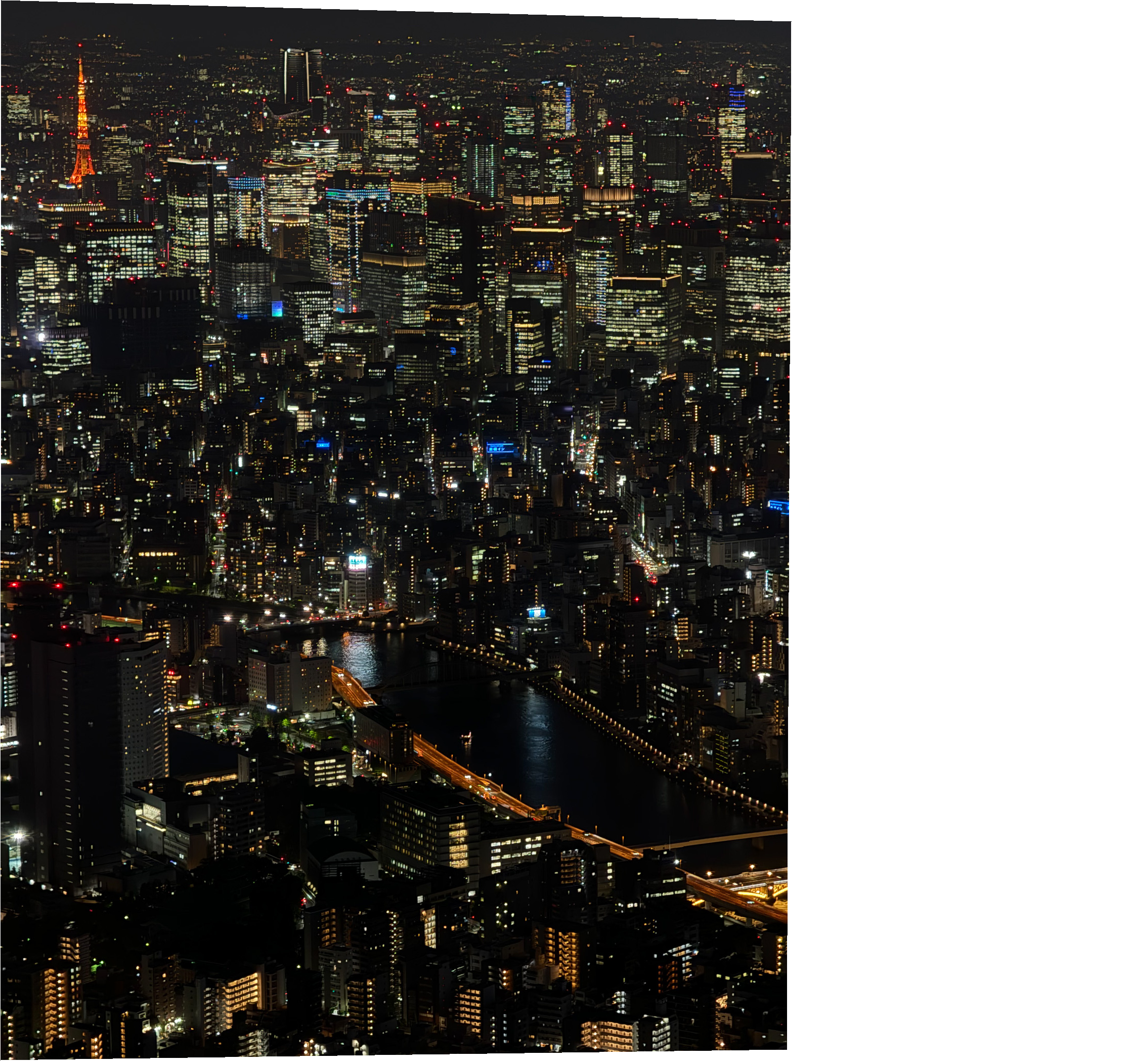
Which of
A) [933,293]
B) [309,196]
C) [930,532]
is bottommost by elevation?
[930,532]

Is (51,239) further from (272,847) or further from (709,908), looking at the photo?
(709,908)

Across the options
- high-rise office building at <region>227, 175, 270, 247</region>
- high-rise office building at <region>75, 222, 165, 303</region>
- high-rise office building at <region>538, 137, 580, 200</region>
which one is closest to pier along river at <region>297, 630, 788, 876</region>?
high-rise office building at <region>75, 222, 165, 303</region>

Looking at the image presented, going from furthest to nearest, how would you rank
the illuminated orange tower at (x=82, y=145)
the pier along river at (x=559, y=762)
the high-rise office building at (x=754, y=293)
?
the high-rise office building at (x=754, y=293) → the pier along river at (x=559, y=762) → the illuminated orange tower at (x=82, y=145)

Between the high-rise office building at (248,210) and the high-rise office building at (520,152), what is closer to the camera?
the high-rise office building at (520,152)

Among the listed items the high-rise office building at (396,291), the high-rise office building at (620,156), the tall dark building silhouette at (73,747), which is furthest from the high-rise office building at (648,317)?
the tall dark building silhouette at (73,747)

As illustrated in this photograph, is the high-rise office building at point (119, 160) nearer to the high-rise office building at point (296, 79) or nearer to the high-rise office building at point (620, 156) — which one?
the high-rise office building at point (296, 79)

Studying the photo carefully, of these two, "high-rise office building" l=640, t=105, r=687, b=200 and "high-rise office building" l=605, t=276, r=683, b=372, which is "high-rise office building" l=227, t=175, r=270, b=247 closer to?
"high-rise office building" l=640, t=105, r=687, b=200

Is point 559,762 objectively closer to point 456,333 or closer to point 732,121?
point 732,121

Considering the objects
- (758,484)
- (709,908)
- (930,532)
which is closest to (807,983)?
(930,532)
